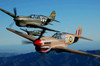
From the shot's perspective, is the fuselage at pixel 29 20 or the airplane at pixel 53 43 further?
the fuselage at pixel 29 20

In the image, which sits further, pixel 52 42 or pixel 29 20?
pixel 29 20

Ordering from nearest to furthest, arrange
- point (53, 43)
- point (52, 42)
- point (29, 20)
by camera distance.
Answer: point (52, 42), point (53, 43), point (29, 20)

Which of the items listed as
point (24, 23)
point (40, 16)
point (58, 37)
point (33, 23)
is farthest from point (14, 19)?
point (58, 37)

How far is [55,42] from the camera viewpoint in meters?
25.1

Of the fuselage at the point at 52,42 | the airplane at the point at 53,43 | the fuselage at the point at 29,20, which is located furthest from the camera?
the fuselage at the point at 29,20

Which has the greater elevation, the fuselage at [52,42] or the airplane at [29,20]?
the airplane at [29,20]

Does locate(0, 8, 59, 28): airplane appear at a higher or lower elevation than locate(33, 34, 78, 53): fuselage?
higher

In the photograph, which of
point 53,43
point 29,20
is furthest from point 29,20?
point 53,43

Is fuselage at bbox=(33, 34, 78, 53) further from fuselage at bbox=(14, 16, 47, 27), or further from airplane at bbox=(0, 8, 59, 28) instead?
fuselage at bbox=(14, 16, 47, 27)

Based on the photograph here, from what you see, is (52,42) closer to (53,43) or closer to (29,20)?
(53,43)

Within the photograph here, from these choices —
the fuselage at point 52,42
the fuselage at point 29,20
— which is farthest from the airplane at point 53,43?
the fuselage at point 29,20

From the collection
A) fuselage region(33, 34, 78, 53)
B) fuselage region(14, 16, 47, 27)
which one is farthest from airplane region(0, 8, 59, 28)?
fuselage region(33, 34, 78, 53)

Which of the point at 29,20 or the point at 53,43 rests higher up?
the point at 29,20

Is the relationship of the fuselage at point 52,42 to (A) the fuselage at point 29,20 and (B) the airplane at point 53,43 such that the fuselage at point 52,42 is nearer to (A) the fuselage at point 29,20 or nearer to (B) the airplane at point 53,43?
(B) the airplane at point 53,43
